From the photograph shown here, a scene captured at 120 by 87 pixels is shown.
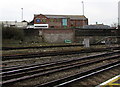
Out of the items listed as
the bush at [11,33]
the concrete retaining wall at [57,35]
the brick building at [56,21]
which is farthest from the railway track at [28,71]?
the brick building at [56,21]

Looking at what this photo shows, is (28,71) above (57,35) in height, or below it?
below

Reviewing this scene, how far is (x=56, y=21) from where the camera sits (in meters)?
63.5

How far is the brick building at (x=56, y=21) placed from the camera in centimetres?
5966

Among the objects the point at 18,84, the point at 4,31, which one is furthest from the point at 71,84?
the point at 4,31

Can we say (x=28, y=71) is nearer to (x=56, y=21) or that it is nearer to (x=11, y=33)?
(x=11, y=33)

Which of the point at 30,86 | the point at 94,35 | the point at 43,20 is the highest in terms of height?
the point at 43,20

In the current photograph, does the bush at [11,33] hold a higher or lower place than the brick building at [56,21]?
lower

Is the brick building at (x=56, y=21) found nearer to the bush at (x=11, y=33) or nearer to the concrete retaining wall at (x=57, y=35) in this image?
the concrete retaining wall at (x=57, y=35)

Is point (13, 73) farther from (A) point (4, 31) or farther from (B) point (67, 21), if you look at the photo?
(B) point (67, 21)

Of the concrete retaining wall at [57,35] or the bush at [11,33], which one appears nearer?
the bush at [11,33]

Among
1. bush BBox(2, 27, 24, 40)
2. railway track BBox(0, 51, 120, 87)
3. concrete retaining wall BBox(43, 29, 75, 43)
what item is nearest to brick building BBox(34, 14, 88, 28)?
concrete retaining wall BBox(43, 29, 75, 43)

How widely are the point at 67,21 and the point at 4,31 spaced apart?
38.1 meters

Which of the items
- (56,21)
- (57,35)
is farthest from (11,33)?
(56,21)

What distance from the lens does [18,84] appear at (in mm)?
5941
